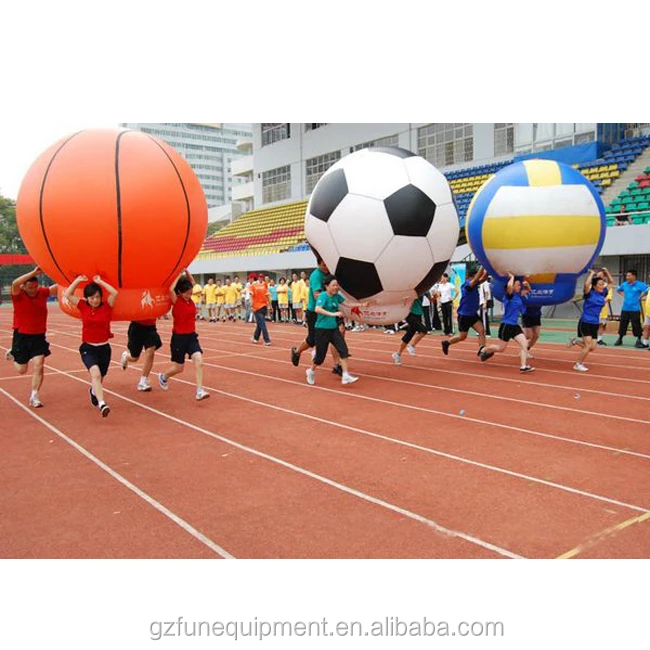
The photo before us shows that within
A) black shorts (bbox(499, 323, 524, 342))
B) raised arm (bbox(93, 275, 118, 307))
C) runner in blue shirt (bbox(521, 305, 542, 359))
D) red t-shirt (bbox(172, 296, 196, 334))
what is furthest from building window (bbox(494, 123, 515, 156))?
raised arm (bbox(93, 275, 118, 307))

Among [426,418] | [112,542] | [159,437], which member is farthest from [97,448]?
[426,418]

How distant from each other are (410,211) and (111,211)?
3.42 m

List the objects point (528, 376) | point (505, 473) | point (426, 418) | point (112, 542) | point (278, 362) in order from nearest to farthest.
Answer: point (112, 542) < point (505, 473) < point (426, 418) < point (528, 376) < point (278, 362)

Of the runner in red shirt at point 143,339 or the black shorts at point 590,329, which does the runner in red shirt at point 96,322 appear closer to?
the runner in red shirt at point 143,339

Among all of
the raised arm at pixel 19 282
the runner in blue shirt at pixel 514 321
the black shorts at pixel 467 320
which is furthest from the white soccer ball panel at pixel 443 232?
the raised arm at pixel 19 282

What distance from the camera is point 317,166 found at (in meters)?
33.7

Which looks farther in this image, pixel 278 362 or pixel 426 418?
pixel 278 362

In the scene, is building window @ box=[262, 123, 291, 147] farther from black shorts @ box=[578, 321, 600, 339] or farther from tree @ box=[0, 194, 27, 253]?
tree @ box=[0, 194, 27, 253]

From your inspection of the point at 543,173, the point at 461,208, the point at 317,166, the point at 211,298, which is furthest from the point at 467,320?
the point at 317,166

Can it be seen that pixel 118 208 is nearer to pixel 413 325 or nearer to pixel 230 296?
pixel 413 325

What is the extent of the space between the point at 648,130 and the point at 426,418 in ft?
68.5

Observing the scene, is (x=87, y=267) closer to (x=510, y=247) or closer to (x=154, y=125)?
(x=510, y=247)

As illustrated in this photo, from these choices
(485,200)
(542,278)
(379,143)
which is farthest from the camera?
(379,143)

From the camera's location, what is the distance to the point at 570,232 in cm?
806
